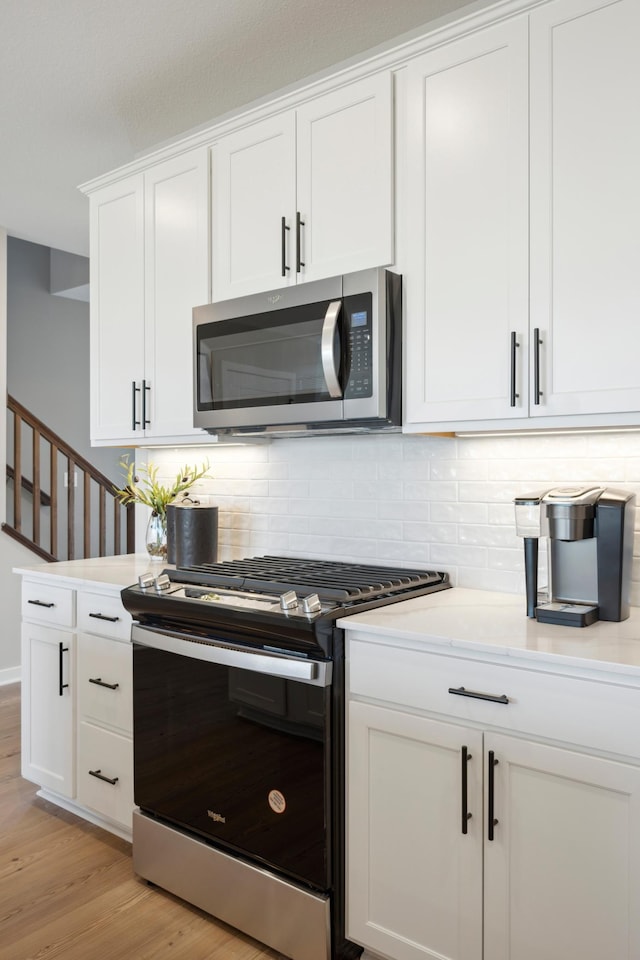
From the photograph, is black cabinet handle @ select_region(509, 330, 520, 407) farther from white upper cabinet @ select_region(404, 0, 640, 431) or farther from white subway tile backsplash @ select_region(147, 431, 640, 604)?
white subway tile backsplash @ select_region(147, 431, 640, 604)

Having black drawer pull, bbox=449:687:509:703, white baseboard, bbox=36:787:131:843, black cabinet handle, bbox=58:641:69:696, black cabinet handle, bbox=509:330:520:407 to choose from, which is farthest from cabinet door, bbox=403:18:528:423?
white baseboard, bbox=36:787:131:843

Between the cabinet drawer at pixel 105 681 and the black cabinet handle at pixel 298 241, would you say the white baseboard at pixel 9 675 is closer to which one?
the cabinet drawer at pixel 105 681

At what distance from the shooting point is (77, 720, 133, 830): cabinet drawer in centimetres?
238

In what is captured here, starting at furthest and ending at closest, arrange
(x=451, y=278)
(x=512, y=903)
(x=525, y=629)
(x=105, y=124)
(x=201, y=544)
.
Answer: (x=105, y=124)
(x=201, y=544)
(x=451, y=278)
(x=525, y=629)
(x=512, y=903)

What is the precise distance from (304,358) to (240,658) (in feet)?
3.04

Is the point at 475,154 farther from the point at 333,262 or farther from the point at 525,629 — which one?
the point at 525,629

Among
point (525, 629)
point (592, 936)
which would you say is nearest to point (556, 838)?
point (592, 936)

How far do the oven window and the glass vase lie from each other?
706 millimetres

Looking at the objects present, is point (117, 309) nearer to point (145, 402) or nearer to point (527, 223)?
point (145, 402)

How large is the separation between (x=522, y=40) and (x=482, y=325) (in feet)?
2.42

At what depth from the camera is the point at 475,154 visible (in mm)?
1938

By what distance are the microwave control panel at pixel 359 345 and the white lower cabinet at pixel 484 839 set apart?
779mm

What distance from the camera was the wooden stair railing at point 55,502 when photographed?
182 inches

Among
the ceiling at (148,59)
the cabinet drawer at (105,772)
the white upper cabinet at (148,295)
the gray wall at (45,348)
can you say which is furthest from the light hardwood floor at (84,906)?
the gray wall at (45,348)
